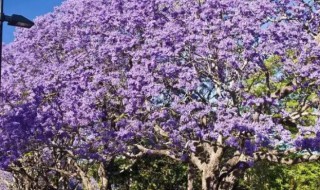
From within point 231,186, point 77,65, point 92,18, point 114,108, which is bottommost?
point 231,186

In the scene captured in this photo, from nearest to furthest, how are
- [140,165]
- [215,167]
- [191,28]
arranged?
1. [191,28]
2. [215,167]
3. [140,165]

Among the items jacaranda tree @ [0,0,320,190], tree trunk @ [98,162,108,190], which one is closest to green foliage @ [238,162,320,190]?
tree trunk @ [98,162,108,190]

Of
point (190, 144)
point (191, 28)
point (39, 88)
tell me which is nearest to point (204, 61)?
point (191, 28)

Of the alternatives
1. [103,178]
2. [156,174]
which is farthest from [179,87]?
[156,174]

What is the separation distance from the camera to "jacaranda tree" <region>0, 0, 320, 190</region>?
1413 centimetres

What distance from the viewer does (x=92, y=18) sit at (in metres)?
17.5

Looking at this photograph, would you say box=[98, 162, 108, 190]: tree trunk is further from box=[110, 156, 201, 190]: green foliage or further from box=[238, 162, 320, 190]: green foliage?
box=[238, 162, 320, 190]: green foliage

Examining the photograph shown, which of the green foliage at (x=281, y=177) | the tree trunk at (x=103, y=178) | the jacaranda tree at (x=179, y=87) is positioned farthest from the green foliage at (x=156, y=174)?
the jacaranda tree at (x=179, y=87)

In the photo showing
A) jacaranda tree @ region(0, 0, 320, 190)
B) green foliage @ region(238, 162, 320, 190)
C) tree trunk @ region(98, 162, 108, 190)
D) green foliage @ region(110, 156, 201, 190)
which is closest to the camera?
jacaranda tree @ region(0, 0, 320, 190)

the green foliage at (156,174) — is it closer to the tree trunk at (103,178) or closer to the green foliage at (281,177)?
the green foliage at (281,177)

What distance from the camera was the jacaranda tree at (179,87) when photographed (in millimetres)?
14133

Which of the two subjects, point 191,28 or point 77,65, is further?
point 77,65

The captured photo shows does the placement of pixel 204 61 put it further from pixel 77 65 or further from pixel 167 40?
pixel 77 65

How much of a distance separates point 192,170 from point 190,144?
16.7 feet
